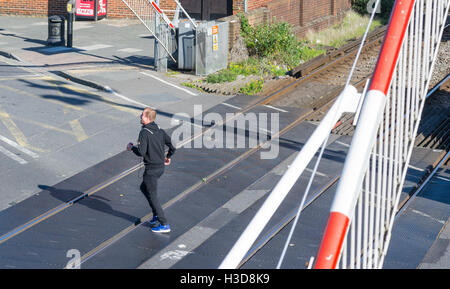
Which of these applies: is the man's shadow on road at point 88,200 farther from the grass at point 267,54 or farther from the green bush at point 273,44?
the green bush at point 273,44

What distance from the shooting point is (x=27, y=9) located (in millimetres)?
27484

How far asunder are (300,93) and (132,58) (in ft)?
21.0

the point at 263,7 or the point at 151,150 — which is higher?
the point at 263,7

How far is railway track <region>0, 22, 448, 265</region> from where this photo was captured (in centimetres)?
880

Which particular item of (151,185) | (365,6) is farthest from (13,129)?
(365,6)

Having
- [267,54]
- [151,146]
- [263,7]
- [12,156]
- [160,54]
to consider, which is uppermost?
[263,7]

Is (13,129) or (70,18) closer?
(13,129)

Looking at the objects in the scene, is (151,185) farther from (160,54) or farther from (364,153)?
(160,54)

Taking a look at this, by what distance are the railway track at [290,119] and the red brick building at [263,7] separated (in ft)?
10.8

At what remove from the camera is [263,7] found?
2230 cm

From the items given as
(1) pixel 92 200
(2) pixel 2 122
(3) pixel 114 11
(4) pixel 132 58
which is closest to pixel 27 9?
(3) pixel 114 11

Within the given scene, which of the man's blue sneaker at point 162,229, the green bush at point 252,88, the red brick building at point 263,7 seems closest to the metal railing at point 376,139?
the man's blue sneaker at point 162,229

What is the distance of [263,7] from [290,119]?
9017mm

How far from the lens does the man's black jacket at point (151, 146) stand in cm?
835
